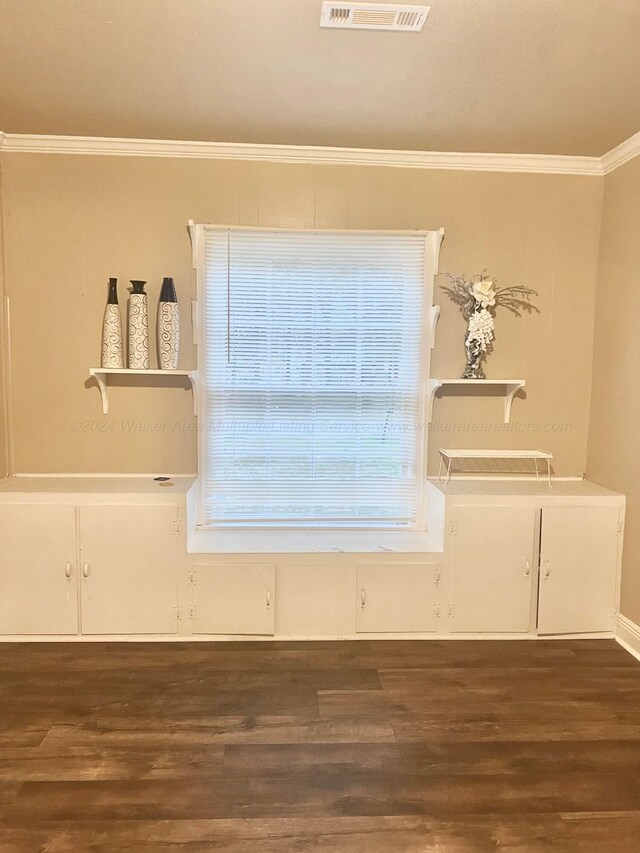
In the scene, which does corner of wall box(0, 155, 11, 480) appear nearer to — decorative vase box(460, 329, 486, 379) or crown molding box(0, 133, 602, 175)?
crown molding box(0, 133, 602, 175)

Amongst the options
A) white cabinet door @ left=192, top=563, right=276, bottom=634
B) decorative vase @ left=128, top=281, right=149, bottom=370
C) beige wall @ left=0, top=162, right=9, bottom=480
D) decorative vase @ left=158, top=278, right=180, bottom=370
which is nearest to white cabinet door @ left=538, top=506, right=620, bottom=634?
white cabinet door @ left=192, top=563, right=276, bottom=634

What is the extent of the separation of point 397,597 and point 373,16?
252 centimetres

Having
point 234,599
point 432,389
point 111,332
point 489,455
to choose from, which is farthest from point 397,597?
point 111,332

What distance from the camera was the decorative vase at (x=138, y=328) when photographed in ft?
Answer: 10.0

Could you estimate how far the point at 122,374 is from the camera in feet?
10.6

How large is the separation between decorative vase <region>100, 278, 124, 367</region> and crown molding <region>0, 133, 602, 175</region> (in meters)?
0.72

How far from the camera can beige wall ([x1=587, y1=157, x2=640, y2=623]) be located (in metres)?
2.96

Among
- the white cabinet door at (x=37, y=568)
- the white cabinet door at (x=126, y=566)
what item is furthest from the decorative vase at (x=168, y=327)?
the white cabinet door at (x=37, y=568)

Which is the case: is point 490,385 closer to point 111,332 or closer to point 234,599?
point 234,599

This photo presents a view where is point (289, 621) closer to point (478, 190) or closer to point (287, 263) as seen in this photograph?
point (287, 263)

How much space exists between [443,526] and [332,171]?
2.01 meters

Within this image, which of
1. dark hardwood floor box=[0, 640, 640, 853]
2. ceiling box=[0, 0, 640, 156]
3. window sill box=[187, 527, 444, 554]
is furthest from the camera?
window sill box=[187, 527, 444, 554]

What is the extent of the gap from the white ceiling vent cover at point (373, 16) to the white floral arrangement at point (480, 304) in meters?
1.40

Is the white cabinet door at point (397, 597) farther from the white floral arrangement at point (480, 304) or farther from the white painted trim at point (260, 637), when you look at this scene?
the white floral arrangement at point (480, 304)
